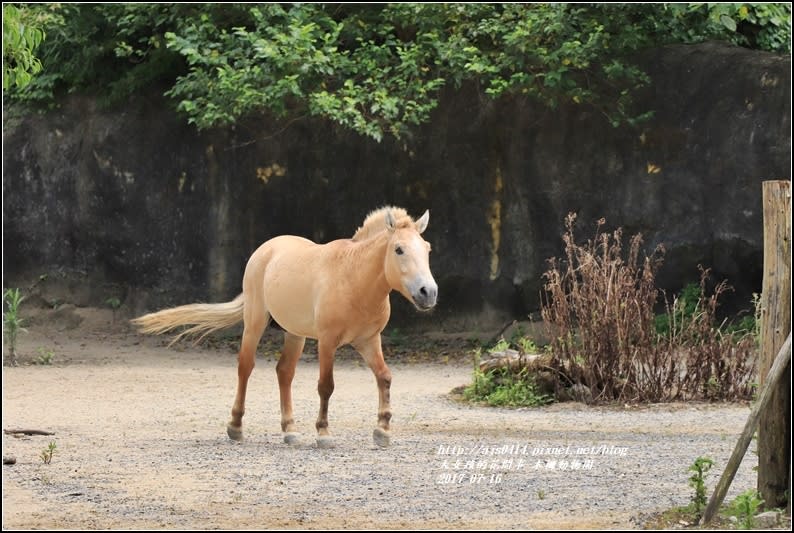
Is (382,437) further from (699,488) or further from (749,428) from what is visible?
(749,428)

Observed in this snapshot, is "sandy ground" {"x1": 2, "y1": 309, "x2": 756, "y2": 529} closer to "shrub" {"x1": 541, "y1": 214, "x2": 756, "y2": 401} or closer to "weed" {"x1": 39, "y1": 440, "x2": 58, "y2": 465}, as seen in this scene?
"weed" {"x1": 39, "y1": 440, "x2": 58, "y2": 465}

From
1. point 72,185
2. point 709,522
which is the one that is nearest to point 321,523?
point 709,522

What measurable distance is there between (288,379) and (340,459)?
4.75ft

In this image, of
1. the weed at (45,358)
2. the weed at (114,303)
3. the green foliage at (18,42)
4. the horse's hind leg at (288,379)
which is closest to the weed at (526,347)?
the horse's hind leg at (288,379)

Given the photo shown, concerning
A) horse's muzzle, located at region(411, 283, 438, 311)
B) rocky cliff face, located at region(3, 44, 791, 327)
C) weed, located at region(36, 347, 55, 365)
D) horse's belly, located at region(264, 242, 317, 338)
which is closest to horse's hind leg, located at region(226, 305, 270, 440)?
horse's belly, located at region(264, 242, 317, 338)

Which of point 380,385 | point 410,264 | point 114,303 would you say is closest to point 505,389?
point 380,385

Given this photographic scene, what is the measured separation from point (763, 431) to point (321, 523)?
82.0 inches

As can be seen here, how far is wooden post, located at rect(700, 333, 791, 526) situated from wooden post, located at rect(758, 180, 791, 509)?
0.17 m

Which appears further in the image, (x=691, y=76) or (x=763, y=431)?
(x=691, y=76)

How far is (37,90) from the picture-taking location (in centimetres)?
1712

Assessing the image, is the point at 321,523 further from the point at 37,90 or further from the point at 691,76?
the point at 37,90

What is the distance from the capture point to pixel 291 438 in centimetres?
859

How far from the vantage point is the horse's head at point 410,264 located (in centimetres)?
787

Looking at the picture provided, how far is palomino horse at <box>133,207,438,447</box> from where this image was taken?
8172 millimetres
